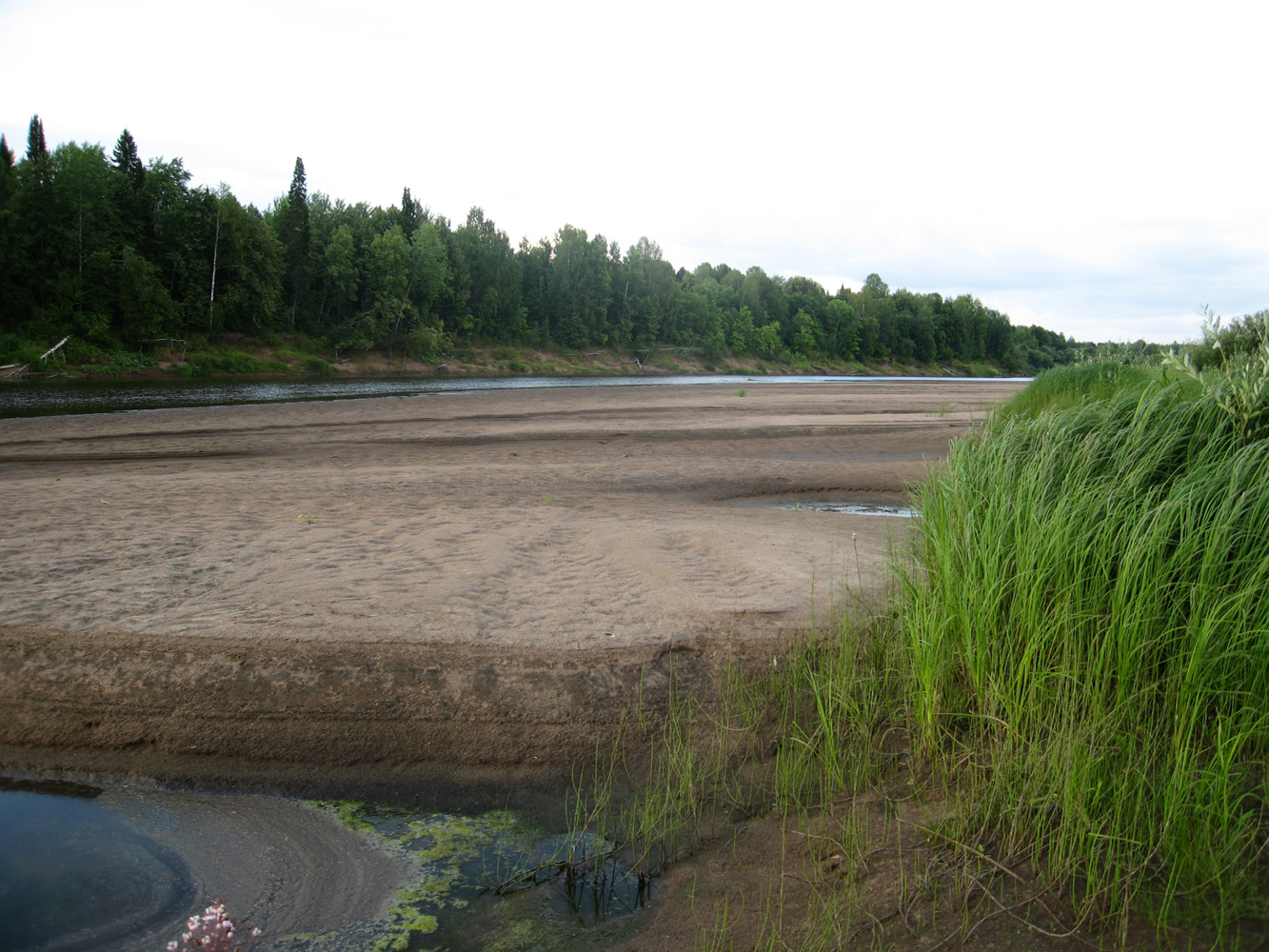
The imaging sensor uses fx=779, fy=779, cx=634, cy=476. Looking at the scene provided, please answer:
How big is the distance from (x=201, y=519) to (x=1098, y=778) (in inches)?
409

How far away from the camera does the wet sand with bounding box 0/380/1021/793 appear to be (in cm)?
560

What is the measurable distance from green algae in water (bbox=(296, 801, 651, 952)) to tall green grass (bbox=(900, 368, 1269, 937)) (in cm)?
198

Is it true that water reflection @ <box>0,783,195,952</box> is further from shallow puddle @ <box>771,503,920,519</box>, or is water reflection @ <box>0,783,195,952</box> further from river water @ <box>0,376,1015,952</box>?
shallow puddle @ <box>771,503,920,519</box>

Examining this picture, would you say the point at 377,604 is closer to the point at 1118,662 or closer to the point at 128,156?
the point at 1118,662

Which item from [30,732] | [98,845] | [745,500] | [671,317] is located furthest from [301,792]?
[671,317]

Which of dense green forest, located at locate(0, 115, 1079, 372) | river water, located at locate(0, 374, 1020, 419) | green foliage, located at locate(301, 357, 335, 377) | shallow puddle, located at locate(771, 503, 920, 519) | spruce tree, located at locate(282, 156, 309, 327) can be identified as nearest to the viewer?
shallow puddle, located at locate(771, 503, 920, 519)

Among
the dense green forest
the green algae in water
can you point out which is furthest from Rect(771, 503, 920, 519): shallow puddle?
the dense green forest

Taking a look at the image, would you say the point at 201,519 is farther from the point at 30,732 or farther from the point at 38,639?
the point at 30,732

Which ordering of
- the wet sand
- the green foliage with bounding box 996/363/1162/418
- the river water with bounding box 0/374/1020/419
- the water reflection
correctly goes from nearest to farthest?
1. the water reflection
2. the wet sand
3. the green foliage with bounding box 996/363/1162/418
4. the river water with bounding box 0/374/1020/419

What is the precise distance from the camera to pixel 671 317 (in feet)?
366

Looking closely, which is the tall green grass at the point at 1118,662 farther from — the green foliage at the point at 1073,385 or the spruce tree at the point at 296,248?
the spruce tree at the point at 296,248

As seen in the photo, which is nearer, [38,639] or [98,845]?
[98,845]

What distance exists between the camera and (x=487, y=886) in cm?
432

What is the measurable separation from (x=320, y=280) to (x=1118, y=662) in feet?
260
